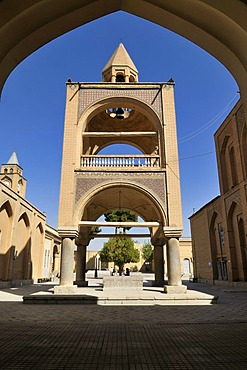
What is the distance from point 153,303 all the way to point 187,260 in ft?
98.4

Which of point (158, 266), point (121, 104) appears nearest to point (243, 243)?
point (158, 266)

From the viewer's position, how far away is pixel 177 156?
44.6 ft

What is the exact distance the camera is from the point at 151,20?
155 inches

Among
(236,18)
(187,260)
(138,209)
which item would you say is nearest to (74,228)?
(138,209)

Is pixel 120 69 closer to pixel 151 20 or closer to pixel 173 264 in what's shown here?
pixel 173 264

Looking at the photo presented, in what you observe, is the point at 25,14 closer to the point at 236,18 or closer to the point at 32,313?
the point at 236,18

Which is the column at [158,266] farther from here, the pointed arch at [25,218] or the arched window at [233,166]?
the pointed arch at [25,218]

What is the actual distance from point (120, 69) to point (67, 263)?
485 inches

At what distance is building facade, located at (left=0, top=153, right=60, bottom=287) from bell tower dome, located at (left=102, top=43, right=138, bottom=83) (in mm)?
9817

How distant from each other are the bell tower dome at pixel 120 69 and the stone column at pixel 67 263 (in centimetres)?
1008

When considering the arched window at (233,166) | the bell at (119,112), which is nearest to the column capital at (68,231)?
the bell at (119,112)

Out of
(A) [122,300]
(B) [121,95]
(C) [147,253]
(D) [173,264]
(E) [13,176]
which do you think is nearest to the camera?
(A) [122,300]

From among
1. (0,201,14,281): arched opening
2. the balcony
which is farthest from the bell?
(0,201,14,281): arched opening

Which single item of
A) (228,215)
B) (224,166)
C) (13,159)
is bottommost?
(228,215)
